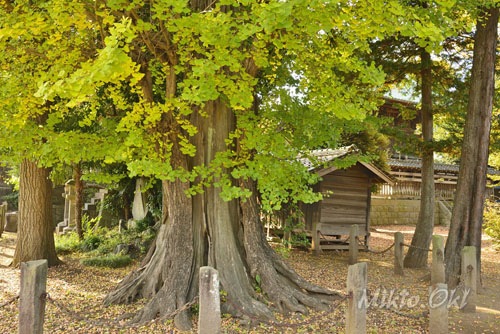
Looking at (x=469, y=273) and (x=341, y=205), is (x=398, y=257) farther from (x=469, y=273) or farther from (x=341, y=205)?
(x=341, y=205)

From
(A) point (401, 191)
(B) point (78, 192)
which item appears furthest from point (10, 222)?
(A) point (401, 191)

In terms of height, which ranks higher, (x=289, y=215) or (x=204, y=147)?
(x=204, y=147)

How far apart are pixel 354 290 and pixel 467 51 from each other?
10658mm

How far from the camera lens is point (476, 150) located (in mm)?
9094

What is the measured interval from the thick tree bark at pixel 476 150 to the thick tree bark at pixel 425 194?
215 cm

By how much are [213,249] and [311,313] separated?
198 cm

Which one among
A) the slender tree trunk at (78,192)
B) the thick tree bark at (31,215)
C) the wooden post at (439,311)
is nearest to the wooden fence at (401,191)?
the slender tree trunk at (78,192)

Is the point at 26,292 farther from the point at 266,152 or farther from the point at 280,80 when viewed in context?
the point at 280,80

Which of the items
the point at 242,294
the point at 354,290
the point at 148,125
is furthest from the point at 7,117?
the point at 354,290

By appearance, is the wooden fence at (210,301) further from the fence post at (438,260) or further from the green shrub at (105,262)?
the green shrub at (105,262)

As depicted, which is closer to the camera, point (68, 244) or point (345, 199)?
point (68, 244)

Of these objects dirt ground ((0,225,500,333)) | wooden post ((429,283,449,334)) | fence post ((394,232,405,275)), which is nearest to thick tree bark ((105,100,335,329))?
dirt ground ((0,225,500,333))

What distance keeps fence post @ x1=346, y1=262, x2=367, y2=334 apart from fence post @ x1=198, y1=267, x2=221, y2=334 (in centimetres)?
159

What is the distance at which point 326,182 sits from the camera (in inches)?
546
